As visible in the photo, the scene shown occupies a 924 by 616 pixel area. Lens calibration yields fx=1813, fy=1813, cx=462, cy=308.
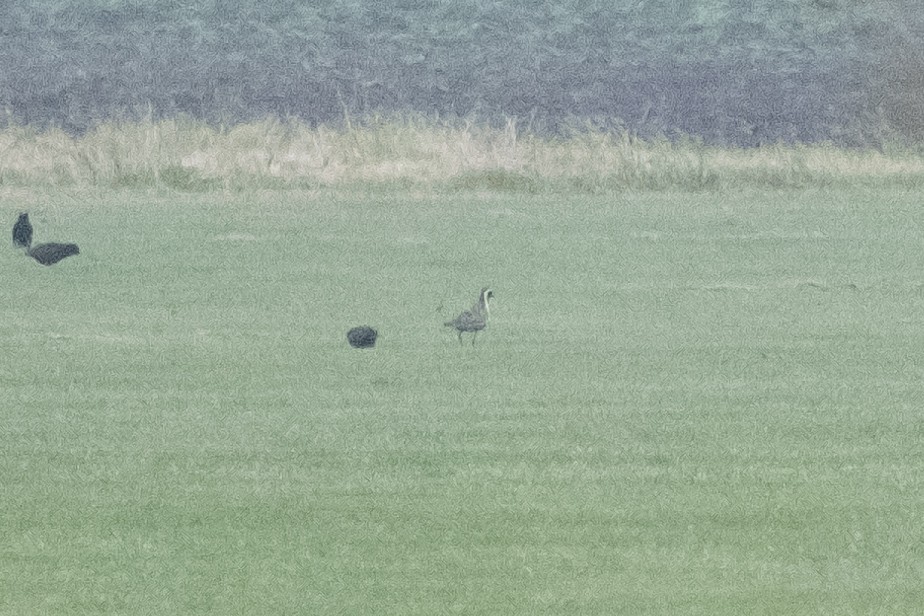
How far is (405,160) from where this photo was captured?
1717 cm

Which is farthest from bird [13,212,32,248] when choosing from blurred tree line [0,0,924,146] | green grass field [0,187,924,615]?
blurred tree line [0,0,924,146]

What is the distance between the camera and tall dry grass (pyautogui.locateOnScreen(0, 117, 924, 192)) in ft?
53.9

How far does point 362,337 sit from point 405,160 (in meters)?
8.43

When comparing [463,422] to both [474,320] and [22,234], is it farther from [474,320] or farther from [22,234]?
[22,234]

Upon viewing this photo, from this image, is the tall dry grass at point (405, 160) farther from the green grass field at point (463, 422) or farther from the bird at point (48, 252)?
the bird at point (48, 252)

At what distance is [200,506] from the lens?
5.69m

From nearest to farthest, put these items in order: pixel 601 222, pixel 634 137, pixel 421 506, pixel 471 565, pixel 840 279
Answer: pixel 471 565, pixel 421 506, pixel 840 279, pixel 601 222, pixel 634 137

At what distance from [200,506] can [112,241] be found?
754cm

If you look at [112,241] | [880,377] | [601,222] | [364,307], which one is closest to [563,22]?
[601,222]

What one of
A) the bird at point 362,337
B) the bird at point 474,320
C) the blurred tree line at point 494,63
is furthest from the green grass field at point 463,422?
the blurred tree line at point 494,63

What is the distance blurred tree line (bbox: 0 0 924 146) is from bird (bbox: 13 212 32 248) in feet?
19.5

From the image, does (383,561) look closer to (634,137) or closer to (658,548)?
(658,548)

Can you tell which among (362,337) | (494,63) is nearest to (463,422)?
(362,337)

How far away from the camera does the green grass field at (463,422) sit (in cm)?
496
